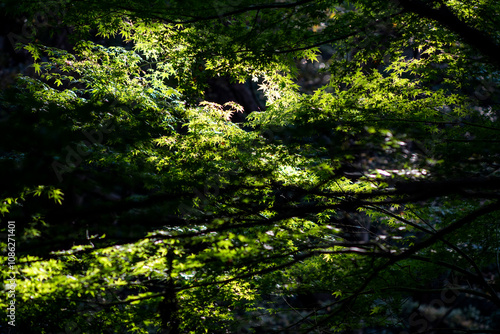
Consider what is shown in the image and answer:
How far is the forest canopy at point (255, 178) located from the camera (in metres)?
2.49

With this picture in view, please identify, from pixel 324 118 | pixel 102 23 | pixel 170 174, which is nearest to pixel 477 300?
pixel 324 118

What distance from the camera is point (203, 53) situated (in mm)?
4105

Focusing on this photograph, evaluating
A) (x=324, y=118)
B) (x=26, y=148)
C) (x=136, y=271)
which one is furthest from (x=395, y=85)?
(x=26, y=148)

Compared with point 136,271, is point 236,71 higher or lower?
higher

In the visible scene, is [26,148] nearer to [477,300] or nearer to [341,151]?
[341,151]

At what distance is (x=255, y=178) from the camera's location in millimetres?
3822

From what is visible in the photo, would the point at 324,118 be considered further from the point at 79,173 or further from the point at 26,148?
the point at 26,148

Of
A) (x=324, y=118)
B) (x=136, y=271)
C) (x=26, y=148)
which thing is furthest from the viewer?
(x=324, y=118)

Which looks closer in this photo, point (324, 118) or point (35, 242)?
point (35, 242)

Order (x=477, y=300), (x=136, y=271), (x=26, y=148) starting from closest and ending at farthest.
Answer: (x=26, y=148)
(x=136, y=271)
(x=477, y=300)

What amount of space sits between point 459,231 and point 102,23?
19.0ft

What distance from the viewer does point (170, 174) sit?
4.43m

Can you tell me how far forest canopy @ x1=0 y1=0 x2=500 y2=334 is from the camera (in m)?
2.49

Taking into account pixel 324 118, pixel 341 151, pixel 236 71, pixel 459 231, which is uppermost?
pixel 236 71
